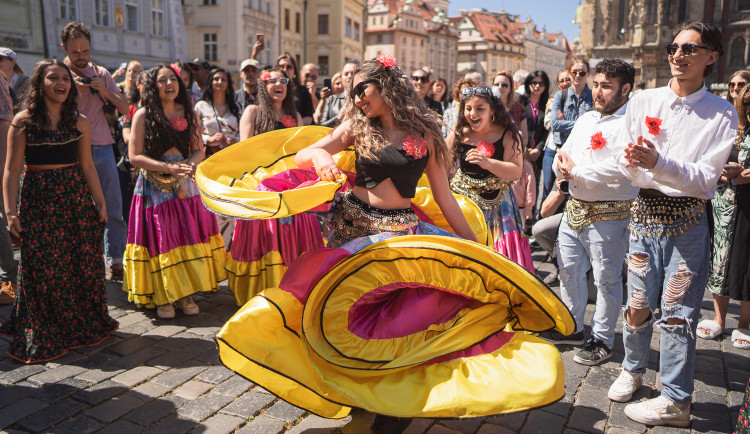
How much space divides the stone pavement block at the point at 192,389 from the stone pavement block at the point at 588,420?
91.7 inches

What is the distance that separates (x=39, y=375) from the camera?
3.94 m

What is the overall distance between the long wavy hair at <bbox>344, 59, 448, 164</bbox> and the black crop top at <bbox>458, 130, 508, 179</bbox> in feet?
5.39

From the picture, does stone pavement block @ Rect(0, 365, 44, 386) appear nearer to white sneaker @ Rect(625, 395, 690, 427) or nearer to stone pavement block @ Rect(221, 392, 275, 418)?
stone pavement block @ Rect(221, 392, 275, 418)

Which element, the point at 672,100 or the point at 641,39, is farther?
the point at 641,39

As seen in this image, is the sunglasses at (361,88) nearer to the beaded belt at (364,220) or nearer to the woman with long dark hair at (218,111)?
the beaded belt at (364,220)

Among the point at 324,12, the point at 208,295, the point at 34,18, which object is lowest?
the point at 208,295

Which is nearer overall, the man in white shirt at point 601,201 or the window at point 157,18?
the man in white shirt at point 601,201

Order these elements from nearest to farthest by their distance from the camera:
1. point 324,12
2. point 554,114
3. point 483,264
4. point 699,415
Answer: point 483,264 < point 699,415 < point 554,114 < point 324,12

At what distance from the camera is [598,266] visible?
4238 mm

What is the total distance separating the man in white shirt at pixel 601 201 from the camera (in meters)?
4.05

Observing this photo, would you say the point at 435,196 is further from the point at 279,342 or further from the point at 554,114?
the point at 554,114

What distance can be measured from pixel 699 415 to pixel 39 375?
14.3 feet

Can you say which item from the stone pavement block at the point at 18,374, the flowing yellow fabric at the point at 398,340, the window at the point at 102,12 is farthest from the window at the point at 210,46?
the flowing yellow fabric at the point at 398,340

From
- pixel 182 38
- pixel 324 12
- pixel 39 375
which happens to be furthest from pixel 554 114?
pixel 324 12
